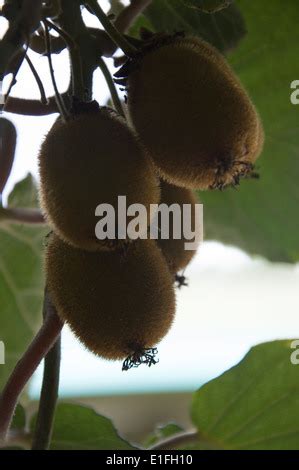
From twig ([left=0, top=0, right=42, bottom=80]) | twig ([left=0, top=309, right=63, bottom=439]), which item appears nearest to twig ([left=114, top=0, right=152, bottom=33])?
twig ([left=0, top=0, right=42, bottom=80])

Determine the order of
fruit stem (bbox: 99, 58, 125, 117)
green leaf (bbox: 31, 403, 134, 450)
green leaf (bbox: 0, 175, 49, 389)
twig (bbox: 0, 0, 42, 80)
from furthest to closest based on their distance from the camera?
green leaf (bbox: 0, 175, 49, 389) → green leaf (bbox: 31, 403, 134, 450) → fruit stem (bbox: 99, 58, 125, 117) → twig (bbox: 0, 0, 42, 80)

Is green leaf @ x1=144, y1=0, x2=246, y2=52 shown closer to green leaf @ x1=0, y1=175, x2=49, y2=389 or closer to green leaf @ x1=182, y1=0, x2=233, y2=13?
green leaf @ x1=182, y1=0, x2=233, y2=13

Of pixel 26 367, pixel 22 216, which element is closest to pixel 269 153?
pixel 22 216

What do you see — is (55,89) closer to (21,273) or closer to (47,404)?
(47,404)

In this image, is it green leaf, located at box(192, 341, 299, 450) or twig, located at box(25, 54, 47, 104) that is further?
green leaf, located at box(192, 341, 299, 450)

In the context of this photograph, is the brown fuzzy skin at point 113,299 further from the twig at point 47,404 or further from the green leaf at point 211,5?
the green leaf at point 211,5

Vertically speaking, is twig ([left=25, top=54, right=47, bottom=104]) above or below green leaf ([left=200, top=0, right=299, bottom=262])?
below

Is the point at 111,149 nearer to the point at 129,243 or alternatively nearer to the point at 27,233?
the point at 129,243

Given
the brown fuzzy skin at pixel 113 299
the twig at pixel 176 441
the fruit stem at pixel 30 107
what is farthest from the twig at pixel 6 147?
the twig at pixel 176 441
